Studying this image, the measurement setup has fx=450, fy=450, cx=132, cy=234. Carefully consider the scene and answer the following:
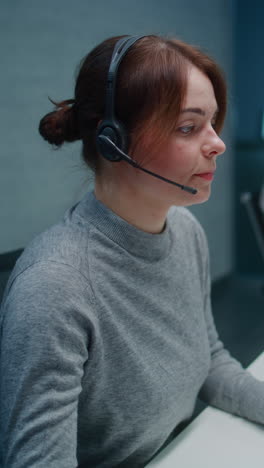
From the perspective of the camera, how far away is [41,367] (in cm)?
58

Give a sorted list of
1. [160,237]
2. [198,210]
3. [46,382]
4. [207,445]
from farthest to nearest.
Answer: [198,210] → [160,237] → [207,445] → [46,382]

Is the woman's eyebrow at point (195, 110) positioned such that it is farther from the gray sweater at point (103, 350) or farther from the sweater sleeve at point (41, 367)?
the sweater sleeve at point (41, 367)

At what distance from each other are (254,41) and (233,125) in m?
0.52

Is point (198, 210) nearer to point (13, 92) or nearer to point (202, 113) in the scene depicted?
point (13, 92)

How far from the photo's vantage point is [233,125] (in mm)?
2908

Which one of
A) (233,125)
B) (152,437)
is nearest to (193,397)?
(152,437)

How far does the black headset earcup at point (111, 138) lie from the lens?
0.69 meters

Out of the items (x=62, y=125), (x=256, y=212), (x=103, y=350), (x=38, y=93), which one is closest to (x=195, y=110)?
(x=62, y=125)

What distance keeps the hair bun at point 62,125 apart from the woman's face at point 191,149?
0.50ft

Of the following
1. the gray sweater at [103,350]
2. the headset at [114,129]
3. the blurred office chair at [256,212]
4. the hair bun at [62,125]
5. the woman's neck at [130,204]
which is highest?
the headset at [114,129]

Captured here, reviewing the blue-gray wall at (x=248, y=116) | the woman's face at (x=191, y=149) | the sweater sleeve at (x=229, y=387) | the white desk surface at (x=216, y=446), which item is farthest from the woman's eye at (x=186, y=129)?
the blue-gray wall at (x=248, y=116)

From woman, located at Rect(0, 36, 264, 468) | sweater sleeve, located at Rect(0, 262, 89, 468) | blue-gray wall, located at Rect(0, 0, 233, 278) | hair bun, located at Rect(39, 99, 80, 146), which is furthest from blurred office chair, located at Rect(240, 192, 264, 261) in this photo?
sweater sleeve, located at Rect(0, 262, 89, 468)

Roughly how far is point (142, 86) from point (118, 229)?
0.75ft

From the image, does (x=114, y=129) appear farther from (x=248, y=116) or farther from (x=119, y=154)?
(x=248, y=116)
